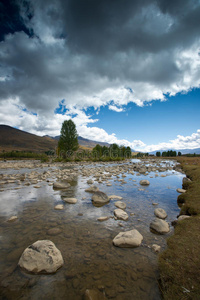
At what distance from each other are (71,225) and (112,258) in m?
2.31

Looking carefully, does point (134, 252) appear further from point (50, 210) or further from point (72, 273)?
point (50, 210)

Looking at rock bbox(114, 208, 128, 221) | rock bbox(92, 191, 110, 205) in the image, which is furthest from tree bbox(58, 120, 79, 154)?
rock bbox(114, 208, 128, 221)

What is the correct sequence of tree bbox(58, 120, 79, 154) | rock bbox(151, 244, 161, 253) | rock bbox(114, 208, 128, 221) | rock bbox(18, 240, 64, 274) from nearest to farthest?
1. rock bbox(18, 240, 64, 274)
2. rock bbox(151, 244, 161, 253)
3. rock bbox(114, 208, 128, 221)
4. tree bbox(58, 120, 79, 154)

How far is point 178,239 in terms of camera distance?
169 inches

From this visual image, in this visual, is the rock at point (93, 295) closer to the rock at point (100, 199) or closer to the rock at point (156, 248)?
the rock at point (156, 248)

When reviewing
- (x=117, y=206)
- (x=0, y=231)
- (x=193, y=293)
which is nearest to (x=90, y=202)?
(x=117, y=206)

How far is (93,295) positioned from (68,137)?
53341 mm

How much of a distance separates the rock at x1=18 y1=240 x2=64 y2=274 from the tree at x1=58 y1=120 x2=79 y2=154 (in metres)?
51.8

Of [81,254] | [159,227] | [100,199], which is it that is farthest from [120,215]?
[81,254]

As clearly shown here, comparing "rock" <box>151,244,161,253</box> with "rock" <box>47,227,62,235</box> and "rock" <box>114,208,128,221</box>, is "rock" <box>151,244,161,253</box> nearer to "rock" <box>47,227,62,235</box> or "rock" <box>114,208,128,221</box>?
"rock" <box>114,208,128,221</box>

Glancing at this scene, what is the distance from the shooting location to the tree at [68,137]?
54.0 meters

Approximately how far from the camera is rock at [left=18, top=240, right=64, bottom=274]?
326cm

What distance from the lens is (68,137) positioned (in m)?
54.0

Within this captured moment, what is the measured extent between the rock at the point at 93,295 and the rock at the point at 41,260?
1.01 meters
